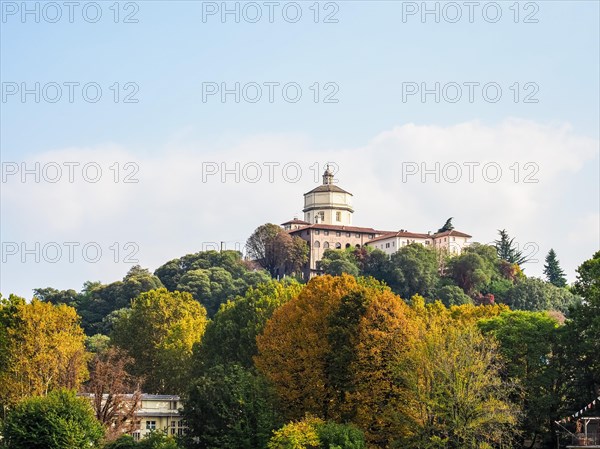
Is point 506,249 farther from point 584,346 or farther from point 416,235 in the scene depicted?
point 584,346

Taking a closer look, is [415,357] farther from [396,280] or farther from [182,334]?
[396,280]

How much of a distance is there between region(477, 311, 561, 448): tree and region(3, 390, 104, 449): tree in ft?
71.0

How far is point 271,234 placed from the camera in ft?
536

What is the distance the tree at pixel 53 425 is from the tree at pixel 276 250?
10599 cm

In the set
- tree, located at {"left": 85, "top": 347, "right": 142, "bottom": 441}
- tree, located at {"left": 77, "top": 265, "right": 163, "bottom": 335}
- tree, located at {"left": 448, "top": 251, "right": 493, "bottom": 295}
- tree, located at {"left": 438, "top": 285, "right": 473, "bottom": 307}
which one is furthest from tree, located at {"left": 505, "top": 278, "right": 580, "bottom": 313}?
tree, located at {"left": 85, "top": 347, "right": 142, "bottom": 441}

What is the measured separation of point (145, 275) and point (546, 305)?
53.8 m

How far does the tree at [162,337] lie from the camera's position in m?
82.7

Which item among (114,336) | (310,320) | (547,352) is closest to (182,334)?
(114,336)

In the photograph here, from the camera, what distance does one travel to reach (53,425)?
54.2m

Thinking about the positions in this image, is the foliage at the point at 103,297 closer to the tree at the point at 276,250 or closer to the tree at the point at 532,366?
the tree at the point at 276,250

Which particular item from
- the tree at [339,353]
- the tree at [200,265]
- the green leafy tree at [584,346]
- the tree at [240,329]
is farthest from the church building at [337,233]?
the green leafy tree at [584,346]

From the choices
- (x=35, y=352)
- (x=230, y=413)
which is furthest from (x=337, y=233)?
(x=230, y=413)

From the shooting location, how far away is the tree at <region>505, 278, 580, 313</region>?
14200 cm

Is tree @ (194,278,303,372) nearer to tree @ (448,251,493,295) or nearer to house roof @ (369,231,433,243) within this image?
tree @ (448,251,493,295)
